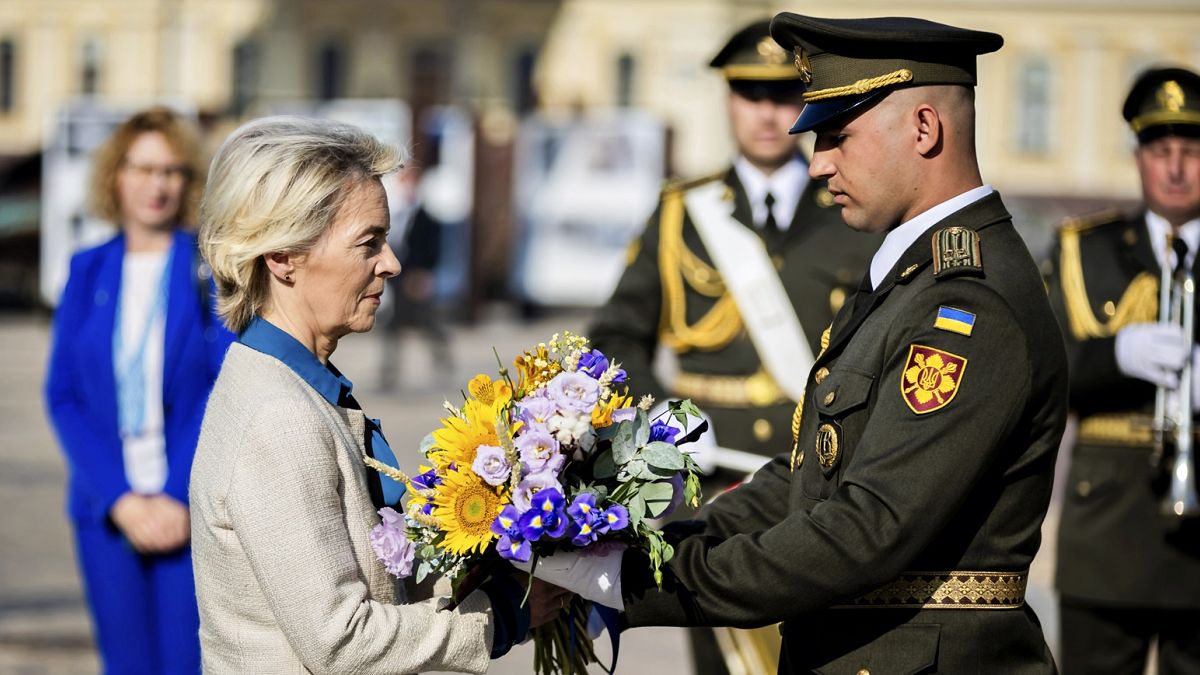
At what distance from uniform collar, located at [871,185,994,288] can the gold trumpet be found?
2012mm

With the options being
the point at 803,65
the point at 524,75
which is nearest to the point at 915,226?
the point at 803,65

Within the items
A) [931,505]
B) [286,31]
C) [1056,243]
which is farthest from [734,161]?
[286,31]

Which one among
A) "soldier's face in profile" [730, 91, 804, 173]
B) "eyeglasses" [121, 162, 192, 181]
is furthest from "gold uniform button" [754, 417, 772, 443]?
"eyeglasses" [121, 162, 192, 181]

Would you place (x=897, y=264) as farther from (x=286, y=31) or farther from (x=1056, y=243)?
(x=286, y=31)

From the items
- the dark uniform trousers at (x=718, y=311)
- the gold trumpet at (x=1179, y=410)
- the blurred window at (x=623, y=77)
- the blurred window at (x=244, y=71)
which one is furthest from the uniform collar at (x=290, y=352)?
the blurred window at (x=244, y=71)

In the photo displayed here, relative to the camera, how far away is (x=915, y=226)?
3.20 metres

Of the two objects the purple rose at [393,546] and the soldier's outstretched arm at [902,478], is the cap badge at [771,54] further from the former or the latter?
the purple rose at [393,546]

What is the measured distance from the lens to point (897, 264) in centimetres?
320

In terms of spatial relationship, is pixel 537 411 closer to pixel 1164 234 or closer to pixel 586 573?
pixel 586 573

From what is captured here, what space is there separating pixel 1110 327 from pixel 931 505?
2534 millimetres

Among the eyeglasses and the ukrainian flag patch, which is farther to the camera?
the eyeglasses

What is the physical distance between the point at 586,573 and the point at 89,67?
5025 cm

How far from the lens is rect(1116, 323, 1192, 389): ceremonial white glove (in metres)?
4.87

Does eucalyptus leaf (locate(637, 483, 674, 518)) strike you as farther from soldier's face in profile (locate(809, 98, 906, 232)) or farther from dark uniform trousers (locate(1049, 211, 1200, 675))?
dark uniform trousers (locate(1049, 211, 1200, 675))
